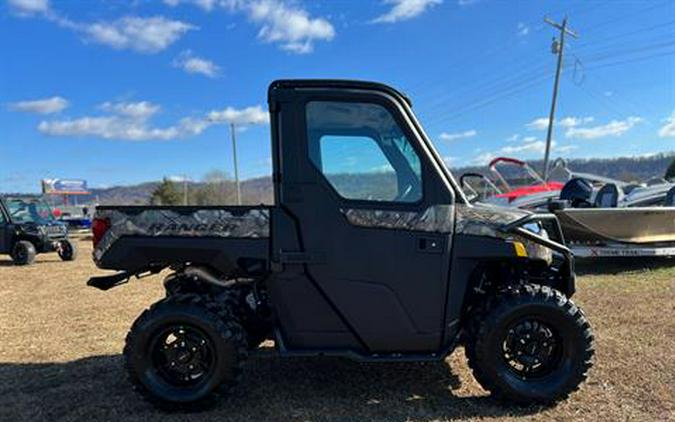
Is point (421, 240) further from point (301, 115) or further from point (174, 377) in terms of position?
point (174, 377)

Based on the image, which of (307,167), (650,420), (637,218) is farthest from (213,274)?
(637,218)

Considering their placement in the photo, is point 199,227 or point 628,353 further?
point 628,353

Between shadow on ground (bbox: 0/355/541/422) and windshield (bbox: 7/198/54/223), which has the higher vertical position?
windshield (bbox: 7/198/54/223)

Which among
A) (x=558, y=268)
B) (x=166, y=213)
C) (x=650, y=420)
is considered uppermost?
(x=166, y=213)

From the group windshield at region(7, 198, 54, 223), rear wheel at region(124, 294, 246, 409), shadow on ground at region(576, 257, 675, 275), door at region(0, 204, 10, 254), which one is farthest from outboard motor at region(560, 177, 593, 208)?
door at region(0, 204, 10, 254)

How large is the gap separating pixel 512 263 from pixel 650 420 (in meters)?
1.31

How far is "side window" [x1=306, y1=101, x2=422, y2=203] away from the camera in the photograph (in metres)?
3.85

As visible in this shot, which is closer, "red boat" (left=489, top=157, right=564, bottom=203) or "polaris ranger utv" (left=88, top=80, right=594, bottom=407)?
"polaris ranger utv" (left=88, top=80, right=594, bottom=407)

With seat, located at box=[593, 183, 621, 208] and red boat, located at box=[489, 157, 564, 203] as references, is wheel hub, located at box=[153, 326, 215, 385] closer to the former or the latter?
seat, located at box=[593, 183, 621, 208]

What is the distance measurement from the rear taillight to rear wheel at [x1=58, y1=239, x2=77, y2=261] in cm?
1280

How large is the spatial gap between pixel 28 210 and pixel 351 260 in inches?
600

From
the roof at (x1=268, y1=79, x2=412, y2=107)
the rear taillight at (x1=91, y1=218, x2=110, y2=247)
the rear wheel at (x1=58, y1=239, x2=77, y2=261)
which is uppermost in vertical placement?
the roof at (x1=268, y1=79, x2=412, y2=107)

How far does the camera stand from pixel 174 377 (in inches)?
155

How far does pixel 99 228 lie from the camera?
3959mm
